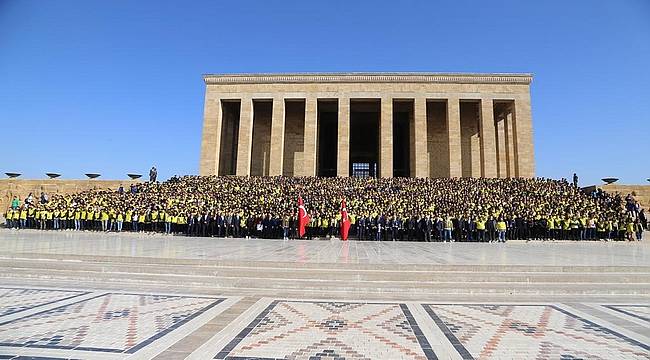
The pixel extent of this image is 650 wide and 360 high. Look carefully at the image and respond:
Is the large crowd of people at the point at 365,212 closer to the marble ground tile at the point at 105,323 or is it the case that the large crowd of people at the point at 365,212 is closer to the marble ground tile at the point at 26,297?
the marble ground tile at the point at 26,297

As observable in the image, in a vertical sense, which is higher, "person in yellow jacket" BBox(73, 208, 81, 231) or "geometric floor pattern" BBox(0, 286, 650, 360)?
"person in yellow jacket" BBox(73, 208, 81, 231)

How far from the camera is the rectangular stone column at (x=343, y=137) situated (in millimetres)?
31938

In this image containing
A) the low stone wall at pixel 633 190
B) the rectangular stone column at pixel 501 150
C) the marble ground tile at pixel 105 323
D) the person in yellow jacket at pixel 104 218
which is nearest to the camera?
the marble ground tile at pixel 105 323

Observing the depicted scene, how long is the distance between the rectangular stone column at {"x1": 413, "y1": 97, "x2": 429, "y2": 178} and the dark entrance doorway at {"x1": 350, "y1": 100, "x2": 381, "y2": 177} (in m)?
6.31

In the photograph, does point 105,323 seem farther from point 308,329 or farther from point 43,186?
point 43,186

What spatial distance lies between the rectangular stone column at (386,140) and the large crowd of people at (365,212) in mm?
8411

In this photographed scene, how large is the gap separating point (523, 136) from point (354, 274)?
3059cm

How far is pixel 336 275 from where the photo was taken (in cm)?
735

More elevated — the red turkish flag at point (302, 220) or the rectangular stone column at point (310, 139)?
the rectangular stone column at point (310, 139)

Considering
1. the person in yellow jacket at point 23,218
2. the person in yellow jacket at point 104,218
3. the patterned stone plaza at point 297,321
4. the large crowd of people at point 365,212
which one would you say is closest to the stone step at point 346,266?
the patterned stone plaza at point 297,321

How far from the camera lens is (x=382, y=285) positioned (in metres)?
7.02

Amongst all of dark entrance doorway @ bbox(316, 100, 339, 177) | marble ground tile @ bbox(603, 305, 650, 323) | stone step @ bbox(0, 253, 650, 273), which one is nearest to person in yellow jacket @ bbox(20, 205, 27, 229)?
stone step @ bbox(0, 253, 650, 273)

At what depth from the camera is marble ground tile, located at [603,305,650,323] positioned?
17.3 feet

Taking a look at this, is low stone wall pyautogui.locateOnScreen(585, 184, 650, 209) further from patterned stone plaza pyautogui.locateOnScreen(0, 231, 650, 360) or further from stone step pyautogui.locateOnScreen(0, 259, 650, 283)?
patterned stone plaza pyautogui.locateOnScreen(0, 231, 650, 360)
